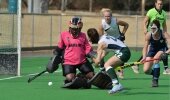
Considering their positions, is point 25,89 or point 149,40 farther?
point 149,40

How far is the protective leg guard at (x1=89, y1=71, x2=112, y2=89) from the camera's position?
41.7 ft

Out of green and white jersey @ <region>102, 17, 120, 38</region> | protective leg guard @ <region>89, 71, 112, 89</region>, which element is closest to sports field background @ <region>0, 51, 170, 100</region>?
protective leg guard @ <region>89, 71, 112, 89</region>

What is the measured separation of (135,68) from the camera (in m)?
17.3

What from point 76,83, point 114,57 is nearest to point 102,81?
point 76,83

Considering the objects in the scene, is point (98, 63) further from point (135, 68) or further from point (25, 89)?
point (135, 68)

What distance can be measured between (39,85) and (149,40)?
8.08ft

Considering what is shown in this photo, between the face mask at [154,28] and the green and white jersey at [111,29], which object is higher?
the face mask at [154,28]

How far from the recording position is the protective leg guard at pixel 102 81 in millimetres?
12711

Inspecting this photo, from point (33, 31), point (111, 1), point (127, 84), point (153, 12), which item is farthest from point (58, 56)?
point (111, 1)

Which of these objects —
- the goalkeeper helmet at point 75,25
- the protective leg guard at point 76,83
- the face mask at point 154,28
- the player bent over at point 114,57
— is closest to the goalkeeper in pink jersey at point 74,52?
the goalkeeper helmet at point 75,25

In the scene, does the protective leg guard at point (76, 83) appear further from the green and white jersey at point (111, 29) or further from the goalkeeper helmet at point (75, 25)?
the green and white jersey at point (111, 29)

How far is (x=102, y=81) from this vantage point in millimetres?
12789

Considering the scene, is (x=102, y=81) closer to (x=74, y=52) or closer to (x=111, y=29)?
(x=74, y=52)

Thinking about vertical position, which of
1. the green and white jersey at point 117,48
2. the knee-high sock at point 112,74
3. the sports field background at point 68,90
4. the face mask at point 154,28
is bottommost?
the sports field background at point 68,90
